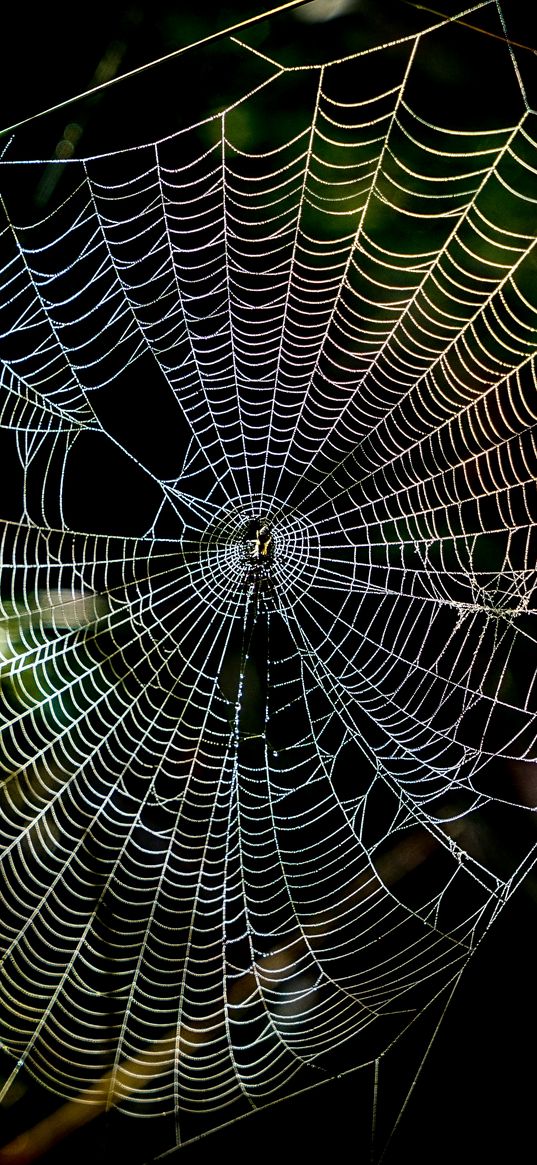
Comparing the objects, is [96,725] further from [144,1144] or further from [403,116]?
[403,116]

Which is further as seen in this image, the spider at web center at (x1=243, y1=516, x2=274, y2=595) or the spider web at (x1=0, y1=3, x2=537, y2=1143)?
the spider at web center at (x1=243, y1=516, x2=274, y2=595)

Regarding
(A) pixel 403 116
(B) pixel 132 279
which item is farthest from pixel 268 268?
(A) pixel 403 116

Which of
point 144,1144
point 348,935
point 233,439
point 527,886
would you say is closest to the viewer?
point 144,1144

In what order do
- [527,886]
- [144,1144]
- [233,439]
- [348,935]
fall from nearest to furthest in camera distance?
[144,1144] → [348,935] → [527,886] → [233,439]

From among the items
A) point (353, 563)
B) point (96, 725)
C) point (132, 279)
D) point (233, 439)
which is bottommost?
point (96, 725)

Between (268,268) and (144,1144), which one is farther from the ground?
(268,268)

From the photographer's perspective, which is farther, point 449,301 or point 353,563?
point 353,563

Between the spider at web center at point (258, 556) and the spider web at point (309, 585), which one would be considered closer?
the spider web at point (309, 585)
